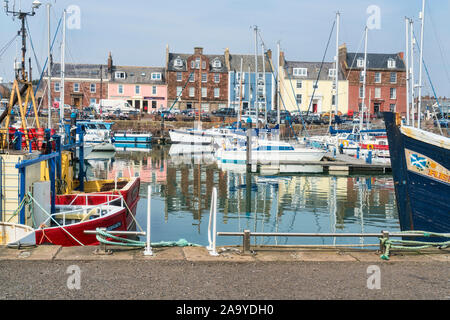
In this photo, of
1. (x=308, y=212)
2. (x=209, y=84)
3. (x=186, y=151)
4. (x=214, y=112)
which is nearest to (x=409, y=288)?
(x=308, y=212)

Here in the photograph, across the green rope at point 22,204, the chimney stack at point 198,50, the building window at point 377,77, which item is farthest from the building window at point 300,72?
the green rope at point 22,204

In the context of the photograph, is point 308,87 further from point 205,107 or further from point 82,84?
point 82,84

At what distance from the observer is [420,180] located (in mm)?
10898

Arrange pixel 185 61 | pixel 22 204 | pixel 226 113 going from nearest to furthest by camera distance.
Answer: pixel 22 204 → pixel 226 113 → pixel 185 61

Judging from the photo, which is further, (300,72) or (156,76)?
(156,76)

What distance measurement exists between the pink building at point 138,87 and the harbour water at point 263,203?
39463 millimetres

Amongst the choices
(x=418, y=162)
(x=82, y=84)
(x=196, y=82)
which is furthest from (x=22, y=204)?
(x=82, y=84)

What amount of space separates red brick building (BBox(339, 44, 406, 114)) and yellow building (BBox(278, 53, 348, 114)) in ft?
4.64

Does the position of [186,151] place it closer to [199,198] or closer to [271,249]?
[199,198]

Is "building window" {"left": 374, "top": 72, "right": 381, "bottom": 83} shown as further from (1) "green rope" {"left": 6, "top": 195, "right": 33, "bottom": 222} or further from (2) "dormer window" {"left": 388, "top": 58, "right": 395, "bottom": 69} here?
(1) "green rope" {"left": 6, "top": 195, "right": 33, "bottom": 222}

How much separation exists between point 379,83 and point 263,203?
2243 inches

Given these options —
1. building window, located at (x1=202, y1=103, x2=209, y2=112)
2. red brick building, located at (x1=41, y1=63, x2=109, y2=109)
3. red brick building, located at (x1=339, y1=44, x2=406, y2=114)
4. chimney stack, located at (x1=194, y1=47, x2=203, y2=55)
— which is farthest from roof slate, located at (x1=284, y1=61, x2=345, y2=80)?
red brick building, located at (x1=41, y1=63, x2=109, y2=109)

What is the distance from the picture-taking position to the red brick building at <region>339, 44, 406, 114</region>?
73.9m
